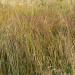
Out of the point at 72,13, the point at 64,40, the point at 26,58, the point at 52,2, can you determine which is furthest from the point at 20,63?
the point at 52,2

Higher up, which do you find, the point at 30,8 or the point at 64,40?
the point at 30,8

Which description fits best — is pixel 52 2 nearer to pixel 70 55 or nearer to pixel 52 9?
pixel 52 9

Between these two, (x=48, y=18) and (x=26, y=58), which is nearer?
(x=26, y=58)

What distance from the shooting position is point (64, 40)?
339 cm

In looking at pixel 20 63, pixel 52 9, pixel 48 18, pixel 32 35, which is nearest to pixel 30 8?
pixel 52 9

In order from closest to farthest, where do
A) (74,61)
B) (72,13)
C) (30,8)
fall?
1. (74,61)
2. (72,13)
3. (30,8)

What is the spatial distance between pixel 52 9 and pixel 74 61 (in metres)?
1.46

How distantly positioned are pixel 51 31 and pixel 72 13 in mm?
647

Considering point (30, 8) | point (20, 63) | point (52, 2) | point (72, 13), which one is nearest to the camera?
point (20, 63)

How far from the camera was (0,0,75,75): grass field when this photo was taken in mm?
3279

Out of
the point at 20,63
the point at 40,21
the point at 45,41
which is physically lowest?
the point at 20,63

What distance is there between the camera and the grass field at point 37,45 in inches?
129

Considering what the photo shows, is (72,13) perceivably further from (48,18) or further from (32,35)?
(32,35)

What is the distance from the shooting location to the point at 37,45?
11.2ft
